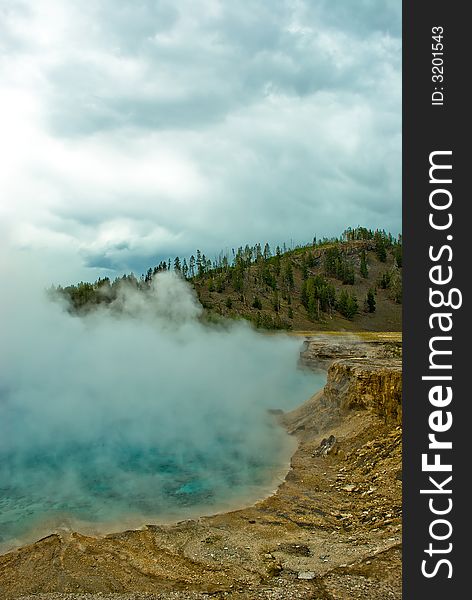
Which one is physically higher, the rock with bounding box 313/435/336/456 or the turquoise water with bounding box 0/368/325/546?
the rock with bounding box 313/435/336/456

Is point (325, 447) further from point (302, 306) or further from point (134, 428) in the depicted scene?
point (302, 306)

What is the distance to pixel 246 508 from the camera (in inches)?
575

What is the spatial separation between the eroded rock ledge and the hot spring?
1.48 meters

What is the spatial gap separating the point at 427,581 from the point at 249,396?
25457mm

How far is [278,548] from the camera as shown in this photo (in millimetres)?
11609

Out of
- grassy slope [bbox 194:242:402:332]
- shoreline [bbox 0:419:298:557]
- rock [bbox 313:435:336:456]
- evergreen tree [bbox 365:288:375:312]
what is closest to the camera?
shoreline [bbox 0:419:298:557]

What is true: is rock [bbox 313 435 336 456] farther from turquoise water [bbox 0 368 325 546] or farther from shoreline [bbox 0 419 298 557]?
shoreline [bbox 0 419 298 557]

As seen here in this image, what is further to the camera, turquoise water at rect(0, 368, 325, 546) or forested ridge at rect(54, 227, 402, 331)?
forested ridge at rect(54, 227, 402, 331)

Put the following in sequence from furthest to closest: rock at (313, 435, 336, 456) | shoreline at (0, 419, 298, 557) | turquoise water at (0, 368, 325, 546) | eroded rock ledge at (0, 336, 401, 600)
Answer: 1. rock at (313, 435, 336, 456)
2. turquoise water at (0, 368, 325, 546)
3. shoreline at (0, 419, 298, 557)
4. eroded rock ledge at (0, 336, 401, 600)

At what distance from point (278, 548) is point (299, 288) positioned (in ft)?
361

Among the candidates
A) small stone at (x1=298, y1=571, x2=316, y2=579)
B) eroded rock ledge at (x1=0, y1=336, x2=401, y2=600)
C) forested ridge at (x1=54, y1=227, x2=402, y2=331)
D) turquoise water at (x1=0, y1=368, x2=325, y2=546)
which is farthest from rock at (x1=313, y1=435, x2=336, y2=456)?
forested ridge at (x1=54, y1=227, x2=402, y2=331)

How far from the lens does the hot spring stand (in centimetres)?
1549

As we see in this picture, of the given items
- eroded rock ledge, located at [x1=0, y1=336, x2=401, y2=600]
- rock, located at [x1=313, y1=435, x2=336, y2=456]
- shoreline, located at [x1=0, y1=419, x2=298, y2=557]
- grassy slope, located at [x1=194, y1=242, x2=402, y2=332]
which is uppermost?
grassy slope, located at [x1=194, y1=242, x2=402, y2=332]

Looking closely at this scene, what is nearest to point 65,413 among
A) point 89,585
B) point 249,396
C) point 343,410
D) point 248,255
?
point 249,396
